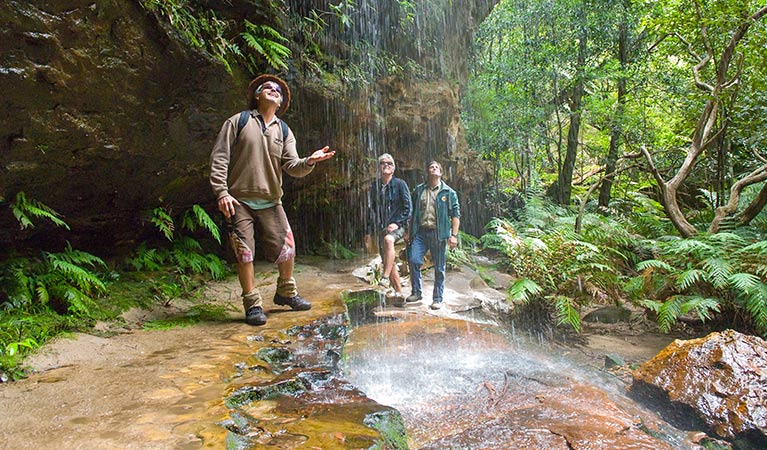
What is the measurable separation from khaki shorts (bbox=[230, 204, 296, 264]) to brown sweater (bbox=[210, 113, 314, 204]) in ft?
0.53

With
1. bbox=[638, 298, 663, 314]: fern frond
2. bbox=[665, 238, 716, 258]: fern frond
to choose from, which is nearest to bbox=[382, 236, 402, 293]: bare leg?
bbox=[638, 298, 663, 314]: fern frond

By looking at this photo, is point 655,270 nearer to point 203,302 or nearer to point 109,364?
point 203,302

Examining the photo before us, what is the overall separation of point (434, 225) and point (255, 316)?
9.22 feet

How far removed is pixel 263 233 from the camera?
173 inches

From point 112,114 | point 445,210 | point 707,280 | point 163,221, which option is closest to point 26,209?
point 112,114

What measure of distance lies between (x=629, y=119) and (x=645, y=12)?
2.52 m

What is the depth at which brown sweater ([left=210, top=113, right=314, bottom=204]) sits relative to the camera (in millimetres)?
3967

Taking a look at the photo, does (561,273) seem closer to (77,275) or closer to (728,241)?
(728,241)

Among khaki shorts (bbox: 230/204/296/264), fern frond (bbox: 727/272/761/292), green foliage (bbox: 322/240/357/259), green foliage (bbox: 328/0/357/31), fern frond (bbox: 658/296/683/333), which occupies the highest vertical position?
green foliage (bbox: 328/0/357/31)

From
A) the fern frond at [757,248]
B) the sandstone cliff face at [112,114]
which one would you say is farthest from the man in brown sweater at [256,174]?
the fern frond at [757,248]

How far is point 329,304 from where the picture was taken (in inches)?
206

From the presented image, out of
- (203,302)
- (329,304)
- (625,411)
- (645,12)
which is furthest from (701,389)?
(645,12)

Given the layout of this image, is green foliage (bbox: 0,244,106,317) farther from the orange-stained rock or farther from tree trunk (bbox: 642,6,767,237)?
tree trunk (bbox: 642,6,767,237)

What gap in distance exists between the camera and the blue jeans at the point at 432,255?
6.04m
